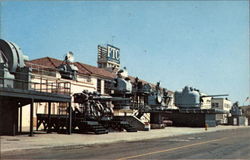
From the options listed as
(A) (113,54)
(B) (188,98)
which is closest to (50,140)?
(B) (188,98)

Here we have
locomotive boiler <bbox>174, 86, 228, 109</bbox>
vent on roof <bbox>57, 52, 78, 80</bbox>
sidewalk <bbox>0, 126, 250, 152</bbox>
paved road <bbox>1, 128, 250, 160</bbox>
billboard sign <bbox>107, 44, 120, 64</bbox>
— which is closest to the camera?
paved road <bbox>1, 128, 250, 160</bbox>

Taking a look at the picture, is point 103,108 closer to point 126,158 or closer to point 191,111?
point 126,158

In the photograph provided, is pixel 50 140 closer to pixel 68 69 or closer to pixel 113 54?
pixel 68 69

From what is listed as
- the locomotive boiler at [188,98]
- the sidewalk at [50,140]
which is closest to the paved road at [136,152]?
the sidewalk at [50,140]

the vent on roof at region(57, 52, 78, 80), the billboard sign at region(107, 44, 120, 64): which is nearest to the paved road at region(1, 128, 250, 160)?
the vent on roof at region(57, 52, 78, 80)

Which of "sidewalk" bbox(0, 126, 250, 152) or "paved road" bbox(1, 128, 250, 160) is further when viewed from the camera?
"sidewalk" bbox(0, 126, 250, 152)

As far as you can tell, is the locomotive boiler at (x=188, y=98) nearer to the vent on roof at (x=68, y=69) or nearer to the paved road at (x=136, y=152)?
the vent on roof at (x=68, y=69)

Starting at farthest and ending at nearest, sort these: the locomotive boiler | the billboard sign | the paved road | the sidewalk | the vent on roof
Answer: the billboard sign
the locomotive boiler
the vent on roof
the sidewalk
the paved road

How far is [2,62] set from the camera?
943 inches

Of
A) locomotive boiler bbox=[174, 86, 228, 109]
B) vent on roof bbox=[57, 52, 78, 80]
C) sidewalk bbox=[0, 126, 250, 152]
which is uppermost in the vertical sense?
vent on roof bbox=[57, 52, 78, 80]

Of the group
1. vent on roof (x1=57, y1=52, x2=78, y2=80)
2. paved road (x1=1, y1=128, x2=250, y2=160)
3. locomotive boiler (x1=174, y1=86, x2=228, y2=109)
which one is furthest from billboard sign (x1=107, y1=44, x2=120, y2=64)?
paved road (x1=1, y1=128, x2=250, y2=160)

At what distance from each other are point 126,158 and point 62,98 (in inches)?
510

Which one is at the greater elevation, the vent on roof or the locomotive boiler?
the vent on roof

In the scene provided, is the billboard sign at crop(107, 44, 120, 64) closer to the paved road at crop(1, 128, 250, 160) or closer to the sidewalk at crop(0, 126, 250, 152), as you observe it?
the sidewalk at crop(0, 126, 250, 152)
